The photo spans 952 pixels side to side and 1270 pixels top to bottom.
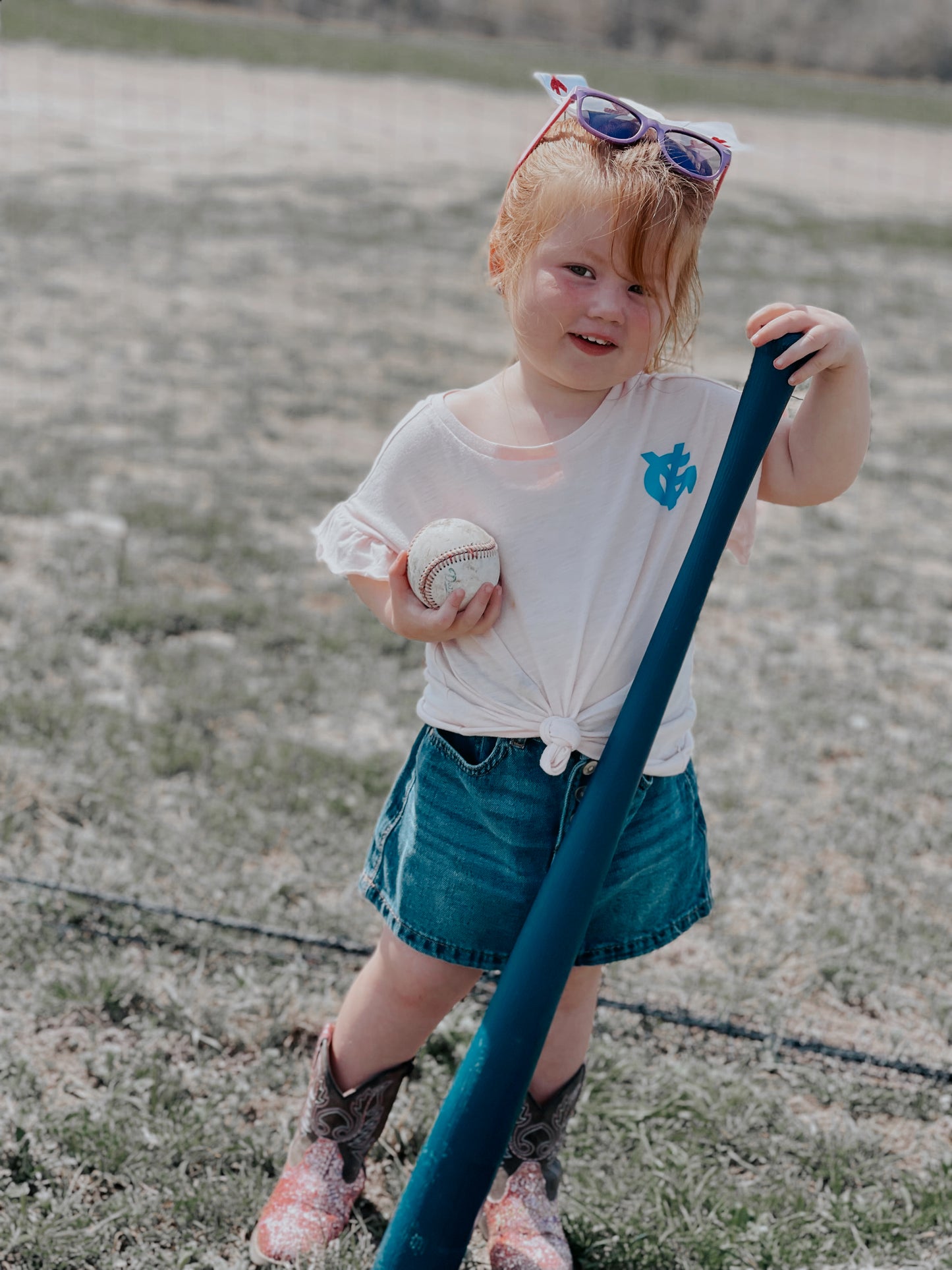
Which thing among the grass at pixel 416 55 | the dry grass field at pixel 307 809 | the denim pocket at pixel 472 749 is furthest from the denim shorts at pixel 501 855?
the grass at pixel 416 55

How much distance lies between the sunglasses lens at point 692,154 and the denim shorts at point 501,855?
0.62 metres

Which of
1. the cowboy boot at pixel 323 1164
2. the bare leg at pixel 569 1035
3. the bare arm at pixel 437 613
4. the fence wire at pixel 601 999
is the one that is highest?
the bare arm at pixel 437 613

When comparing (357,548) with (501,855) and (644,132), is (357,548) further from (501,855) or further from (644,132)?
(644,132)

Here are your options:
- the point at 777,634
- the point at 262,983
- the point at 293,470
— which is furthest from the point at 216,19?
the point at 262,983

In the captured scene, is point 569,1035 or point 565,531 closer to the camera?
point 565,531

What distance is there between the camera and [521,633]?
1407 millimetres

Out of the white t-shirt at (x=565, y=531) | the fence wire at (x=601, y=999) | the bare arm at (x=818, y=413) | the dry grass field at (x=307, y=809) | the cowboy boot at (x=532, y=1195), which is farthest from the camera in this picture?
the fence wire at (x=601, y=999)

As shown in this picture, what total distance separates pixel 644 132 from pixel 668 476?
1.16 ft

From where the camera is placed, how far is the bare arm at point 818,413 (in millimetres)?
1273

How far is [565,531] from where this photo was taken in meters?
1.39

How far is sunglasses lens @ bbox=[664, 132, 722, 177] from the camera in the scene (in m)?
1.30

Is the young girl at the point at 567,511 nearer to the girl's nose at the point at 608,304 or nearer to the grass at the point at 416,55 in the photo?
the girl's nose at the point at 608,304

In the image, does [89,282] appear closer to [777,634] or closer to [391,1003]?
[777,634]

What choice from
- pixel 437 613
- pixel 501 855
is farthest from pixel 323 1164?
pixel 437 613
